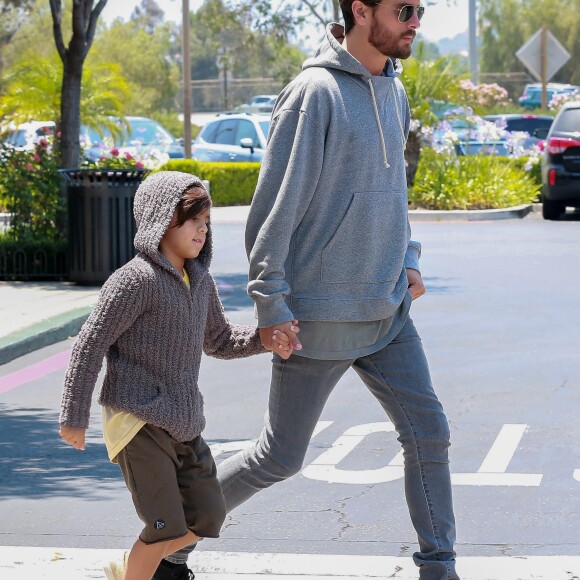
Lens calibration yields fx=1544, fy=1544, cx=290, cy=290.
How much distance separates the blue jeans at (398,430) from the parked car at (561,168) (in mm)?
17548

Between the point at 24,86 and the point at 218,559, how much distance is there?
22771mm

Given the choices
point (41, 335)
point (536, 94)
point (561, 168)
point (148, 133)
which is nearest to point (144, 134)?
point (148, 133)

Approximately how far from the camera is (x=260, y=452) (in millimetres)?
4734

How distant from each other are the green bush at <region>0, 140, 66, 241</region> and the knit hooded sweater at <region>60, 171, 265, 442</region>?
34.9 ft

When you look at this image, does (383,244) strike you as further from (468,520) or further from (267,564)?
(468,520)

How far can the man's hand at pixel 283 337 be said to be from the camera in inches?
176

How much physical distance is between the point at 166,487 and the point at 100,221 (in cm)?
936

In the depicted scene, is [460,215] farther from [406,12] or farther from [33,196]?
[406,12]

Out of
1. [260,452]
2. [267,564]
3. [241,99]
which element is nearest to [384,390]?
[260,452]

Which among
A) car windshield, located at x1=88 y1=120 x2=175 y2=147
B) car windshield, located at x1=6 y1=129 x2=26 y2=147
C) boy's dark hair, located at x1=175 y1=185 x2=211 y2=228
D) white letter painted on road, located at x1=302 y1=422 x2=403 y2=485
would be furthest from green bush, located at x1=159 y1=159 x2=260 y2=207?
boy's dark hair, located at x1=175 y1=185 x2=211 y2=228

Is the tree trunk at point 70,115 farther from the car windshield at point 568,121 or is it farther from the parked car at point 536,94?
the parked car at point 536,94

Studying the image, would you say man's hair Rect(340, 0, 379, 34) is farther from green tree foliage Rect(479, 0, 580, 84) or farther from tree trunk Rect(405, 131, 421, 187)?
green tree foliage Rect(479, 0, 580, 84)

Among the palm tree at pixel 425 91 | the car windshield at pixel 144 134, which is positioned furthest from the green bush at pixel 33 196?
the car windshield at pixel 144 134

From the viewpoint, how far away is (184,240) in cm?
452
